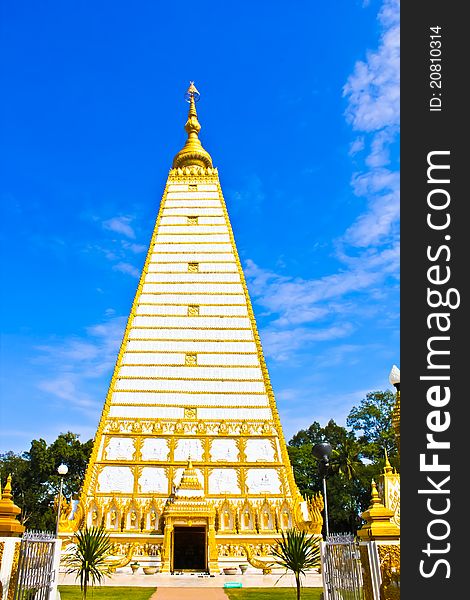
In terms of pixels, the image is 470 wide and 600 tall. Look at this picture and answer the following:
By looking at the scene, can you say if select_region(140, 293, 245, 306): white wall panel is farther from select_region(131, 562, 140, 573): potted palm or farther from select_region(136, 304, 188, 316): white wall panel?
select_region(131, 562, 140, 573): potted palm

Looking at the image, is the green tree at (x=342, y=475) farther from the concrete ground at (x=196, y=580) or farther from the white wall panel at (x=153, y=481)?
the concrete ground at (x=196, y=580)

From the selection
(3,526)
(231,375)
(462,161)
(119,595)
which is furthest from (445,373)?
(231,375)

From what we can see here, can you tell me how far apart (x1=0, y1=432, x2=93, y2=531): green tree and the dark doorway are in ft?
75.8

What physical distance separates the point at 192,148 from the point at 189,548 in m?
30.6

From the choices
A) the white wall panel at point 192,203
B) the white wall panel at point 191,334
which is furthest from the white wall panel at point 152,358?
the white wall panel at point 192,203

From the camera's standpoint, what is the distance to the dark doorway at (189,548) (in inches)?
926

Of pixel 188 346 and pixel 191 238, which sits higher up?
pixel 191 238

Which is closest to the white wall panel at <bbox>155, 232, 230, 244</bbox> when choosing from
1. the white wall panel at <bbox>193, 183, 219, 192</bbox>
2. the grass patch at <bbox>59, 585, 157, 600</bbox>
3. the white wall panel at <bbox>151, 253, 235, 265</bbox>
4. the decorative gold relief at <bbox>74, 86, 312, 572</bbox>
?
the decorative gold relief at <bbox>74, 86, 312, 572</bbox>

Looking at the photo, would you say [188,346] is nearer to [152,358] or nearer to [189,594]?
[152,358]

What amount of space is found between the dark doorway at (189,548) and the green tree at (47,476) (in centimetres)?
2309

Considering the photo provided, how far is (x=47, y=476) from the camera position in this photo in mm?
45844

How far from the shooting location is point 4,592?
718 cm

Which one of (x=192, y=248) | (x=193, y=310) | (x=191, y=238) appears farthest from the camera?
(x=191, y=238)

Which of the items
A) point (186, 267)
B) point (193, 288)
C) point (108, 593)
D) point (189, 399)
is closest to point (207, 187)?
point (186, 267)
